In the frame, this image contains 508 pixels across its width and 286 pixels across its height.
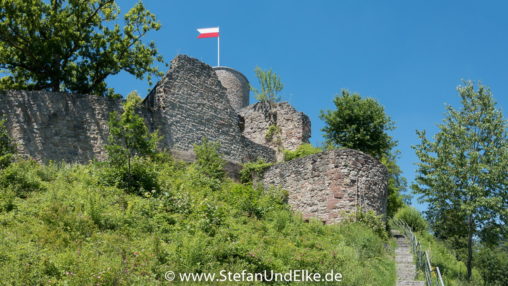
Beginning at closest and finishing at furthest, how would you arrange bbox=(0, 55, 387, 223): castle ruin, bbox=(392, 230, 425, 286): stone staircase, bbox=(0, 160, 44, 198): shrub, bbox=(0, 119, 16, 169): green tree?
bbox=(392, 230, 425, 286): stone staircase < bbox=(0, 160, 44, 198): shrub < bbox=(0, 119, 16, 169): green tree < bbox=(0, 55, 387, 223): castle ruin

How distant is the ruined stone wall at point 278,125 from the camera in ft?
78.7

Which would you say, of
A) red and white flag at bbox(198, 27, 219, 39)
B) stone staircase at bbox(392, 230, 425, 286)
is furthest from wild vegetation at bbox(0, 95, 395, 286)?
red and white flag at bbox(198, 27, 219, 39)

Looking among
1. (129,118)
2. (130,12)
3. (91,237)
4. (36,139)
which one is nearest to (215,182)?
(129,118)

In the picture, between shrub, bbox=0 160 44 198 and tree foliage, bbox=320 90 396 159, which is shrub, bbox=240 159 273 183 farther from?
shrub, bbox=0 160 44 198

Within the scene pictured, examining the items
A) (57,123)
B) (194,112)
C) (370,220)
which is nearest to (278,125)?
(194,112)

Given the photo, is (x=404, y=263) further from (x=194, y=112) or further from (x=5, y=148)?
(x=5, y=148)

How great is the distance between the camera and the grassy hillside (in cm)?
941

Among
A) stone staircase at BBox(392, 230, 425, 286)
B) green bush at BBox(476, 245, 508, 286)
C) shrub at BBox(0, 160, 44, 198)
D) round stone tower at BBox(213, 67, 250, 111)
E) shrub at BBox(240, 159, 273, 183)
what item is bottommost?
green bush at BBox(476, 245, 508, 286)

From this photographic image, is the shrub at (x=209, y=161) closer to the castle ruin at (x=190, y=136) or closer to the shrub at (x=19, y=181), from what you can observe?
the castle ruin at (x=190, y=136)

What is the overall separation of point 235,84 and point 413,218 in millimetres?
17070

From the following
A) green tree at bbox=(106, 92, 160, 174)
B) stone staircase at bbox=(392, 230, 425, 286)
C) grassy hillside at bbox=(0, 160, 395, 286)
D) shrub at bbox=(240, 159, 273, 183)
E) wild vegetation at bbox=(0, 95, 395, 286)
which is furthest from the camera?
shrub at bbox=(240, 159, 273, 183)

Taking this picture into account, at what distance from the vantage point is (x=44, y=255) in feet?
31.2

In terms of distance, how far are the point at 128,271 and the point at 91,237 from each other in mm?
1656

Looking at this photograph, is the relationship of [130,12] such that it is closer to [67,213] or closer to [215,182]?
[215,182]
